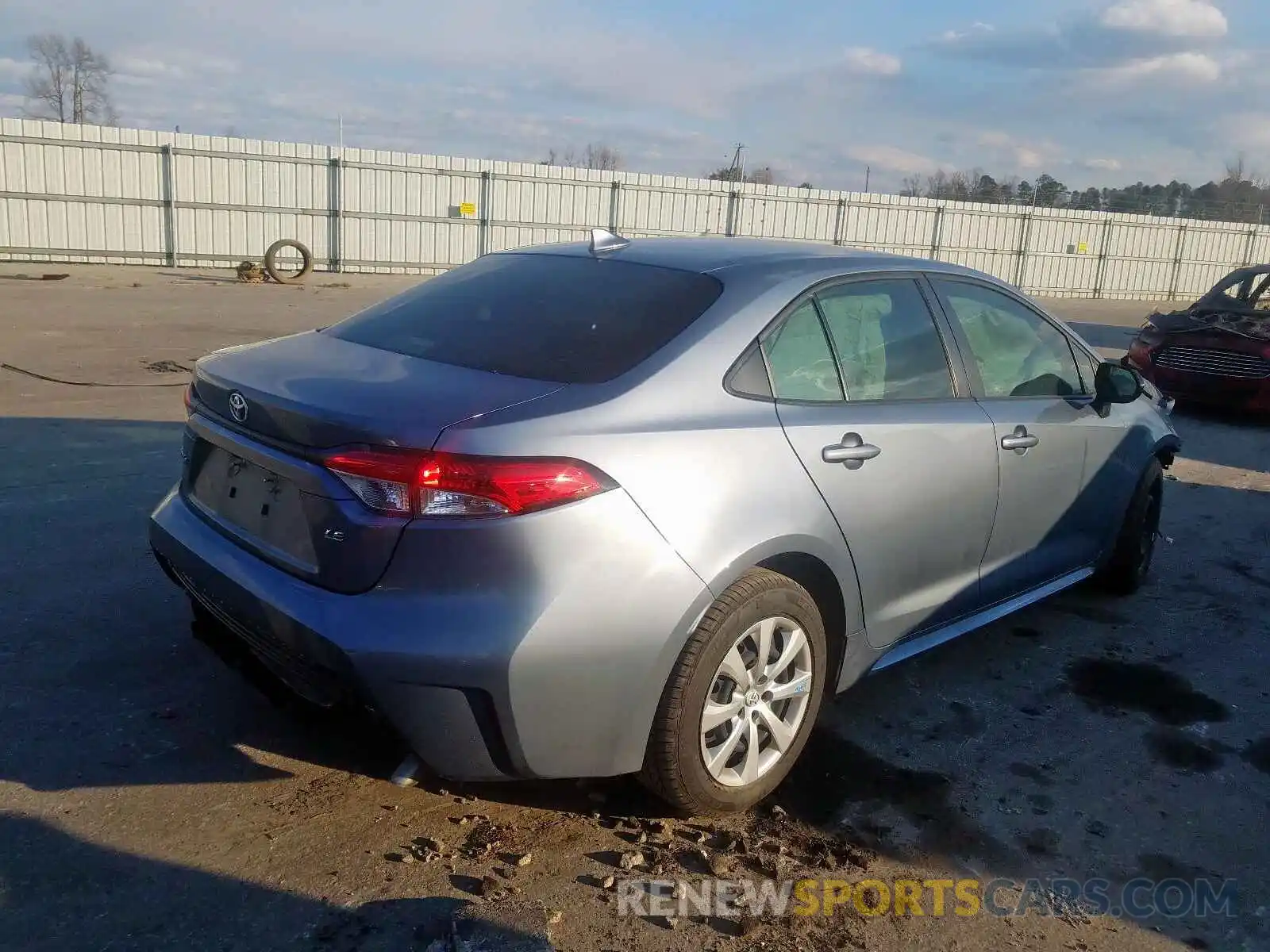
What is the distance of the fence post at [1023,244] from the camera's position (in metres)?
32.0

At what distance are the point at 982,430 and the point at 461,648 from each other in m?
2.19

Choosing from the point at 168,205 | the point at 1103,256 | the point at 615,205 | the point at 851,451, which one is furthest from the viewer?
the point at 1103,256

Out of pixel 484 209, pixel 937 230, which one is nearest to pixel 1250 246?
pixel 937 230

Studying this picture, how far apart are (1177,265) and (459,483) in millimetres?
37844

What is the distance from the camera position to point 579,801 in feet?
10.3

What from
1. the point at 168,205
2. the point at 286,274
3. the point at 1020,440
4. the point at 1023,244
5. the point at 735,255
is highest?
the point at 1023,244

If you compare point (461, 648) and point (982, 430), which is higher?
point (982, 430)

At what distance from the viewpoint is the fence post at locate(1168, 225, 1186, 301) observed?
3456 centimetres

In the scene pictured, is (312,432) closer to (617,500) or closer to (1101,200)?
(617,500)

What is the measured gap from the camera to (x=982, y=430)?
3.82m

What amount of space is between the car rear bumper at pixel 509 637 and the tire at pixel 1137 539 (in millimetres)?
3043

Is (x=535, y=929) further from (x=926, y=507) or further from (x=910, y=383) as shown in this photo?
(x=910, y=383)

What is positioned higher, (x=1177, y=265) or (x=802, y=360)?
(x=1177, y=265)

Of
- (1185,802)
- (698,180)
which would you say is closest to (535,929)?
(1185,802)
